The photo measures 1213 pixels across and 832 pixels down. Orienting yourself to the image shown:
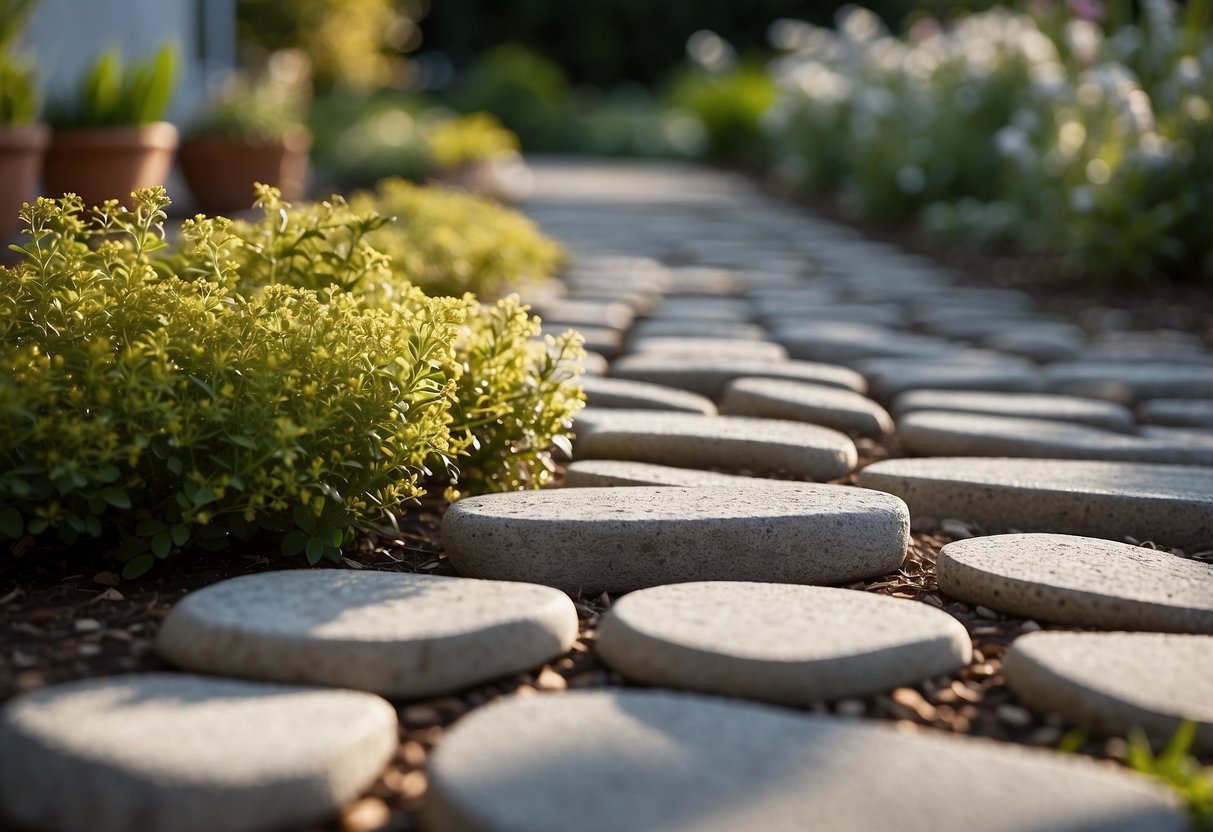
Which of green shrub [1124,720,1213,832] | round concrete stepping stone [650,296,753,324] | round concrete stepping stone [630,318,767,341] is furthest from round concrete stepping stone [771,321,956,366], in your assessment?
green shrub [1124,720,1213,832]

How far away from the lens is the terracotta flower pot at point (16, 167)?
3.80 meters

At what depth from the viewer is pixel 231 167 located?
21.3 ft

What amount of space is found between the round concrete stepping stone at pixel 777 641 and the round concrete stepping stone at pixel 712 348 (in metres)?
1.67

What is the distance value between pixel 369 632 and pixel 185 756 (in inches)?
11.4

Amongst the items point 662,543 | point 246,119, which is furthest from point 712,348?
point 246,119

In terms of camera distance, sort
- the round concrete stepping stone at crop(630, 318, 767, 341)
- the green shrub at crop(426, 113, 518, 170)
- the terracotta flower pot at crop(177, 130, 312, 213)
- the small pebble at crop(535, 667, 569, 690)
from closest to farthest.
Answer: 1. the small pebble at crop(535, 667, 569, 690)
2. the round concrete stepping stone at crop(630, 318, 767, 341)
3. the terracotta flower pot at crop(177, 130, 312, 213)
4. the green shrub at crop(426, 113, 518, 170)

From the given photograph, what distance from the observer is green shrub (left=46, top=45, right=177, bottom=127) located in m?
4.74

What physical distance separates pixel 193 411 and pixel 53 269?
0.36 m

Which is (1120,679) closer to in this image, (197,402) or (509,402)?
(509,402)

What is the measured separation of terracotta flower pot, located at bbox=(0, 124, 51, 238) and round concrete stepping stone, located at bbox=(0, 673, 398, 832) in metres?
3.03

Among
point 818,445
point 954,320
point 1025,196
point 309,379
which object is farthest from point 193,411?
point 1025,196

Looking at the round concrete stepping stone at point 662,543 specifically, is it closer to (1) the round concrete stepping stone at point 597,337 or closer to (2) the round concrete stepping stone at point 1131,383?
(1) the round concrete stepping stone at point 597,337

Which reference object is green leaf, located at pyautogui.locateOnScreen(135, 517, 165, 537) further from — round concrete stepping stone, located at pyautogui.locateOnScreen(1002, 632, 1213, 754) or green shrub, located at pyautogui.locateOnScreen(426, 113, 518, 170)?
green shrub, located at pyautogui.locateOnScreen(426, 113, 518, 170)

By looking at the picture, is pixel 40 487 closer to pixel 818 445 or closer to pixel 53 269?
pixel 53 269
